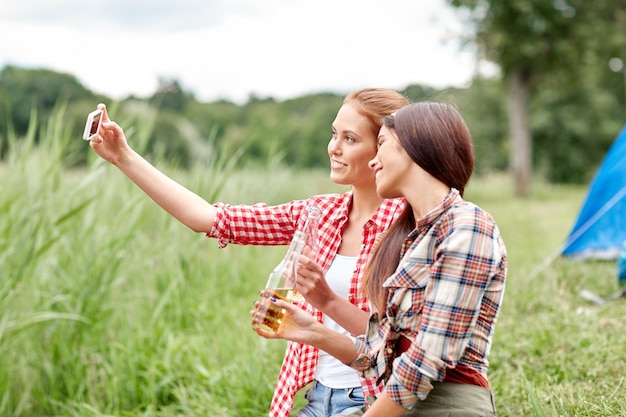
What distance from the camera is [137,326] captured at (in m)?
3.94

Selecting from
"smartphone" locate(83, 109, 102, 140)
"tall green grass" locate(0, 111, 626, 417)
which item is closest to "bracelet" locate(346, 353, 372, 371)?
"smartphone" locate(83, 109, 102, 140)

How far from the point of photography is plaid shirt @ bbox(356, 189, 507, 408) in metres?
1.49

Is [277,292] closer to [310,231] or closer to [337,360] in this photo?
[310,231]

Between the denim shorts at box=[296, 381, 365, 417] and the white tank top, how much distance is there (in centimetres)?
1

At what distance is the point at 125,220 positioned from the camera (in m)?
4.00

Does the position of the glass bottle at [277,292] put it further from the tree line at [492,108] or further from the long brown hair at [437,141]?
the tree line at [492,108]

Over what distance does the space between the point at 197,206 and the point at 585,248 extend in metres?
5.20

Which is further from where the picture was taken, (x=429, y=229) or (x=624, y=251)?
(x=624, y=251)

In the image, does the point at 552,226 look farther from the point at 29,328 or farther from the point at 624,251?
the point at 29,328

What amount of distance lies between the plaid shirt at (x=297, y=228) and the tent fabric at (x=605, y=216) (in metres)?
4.77

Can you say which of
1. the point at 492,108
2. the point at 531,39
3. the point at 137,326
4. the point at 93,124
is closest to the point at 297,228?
the point at 93,124

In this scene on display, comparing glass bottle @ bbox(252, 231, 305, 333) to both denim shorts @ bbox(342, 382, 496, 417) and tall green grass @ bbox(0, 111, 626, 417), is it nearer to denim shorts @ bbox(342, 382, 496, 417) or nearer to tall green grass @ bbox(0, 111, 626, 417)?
denim shorts @ bbox(342, 382, 496, 417)

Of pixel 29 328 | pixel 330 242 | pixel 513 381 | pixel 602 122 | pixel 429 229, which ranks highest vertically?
pixel 602 122

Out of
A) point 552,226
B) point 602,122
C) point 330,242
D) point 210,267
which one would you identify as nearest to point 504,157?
point 602,122
